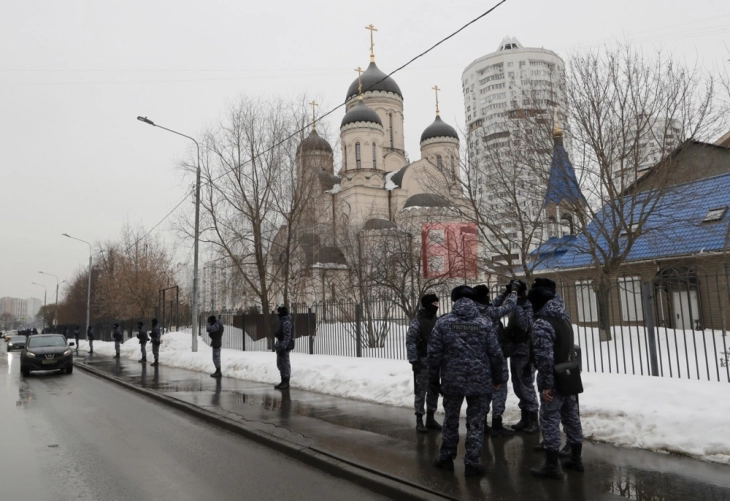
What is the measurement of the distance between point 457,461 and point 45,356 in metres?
16.9

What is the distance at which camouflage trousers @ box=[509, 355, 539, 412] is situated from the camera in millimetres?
6574

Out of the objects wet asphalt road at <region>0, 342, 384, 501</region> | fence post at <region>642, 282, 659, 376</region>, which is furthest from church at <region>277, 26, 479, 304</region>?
wet asphalt road at <region>0, 342, 384, 501</region>

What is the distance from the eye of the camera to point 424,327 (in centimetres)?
708

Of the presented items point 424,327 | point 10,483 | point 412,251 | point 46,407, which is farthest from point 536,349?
point 412,251

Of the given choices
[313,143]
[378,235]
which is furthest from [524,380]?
[378,235]

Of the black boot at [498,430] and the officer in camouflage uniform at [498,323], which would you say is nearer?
the officer in camouflage uniform at [498,323]

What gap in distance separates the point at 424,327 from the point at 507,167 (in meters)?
13.0

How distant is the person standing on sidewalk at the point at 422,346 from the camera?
7.05 m

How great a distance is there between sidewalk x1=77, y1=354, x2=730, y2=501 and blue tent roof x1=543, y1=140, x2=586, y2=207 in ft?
35.5

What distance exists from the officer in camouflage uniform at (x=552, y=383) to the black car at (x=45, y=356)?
58.2 ft

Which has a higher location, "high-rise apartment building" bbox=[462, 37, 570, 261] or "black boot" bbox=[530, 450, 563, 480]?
"high-rise apartment building" bbox=[462, 37, 570, 261]

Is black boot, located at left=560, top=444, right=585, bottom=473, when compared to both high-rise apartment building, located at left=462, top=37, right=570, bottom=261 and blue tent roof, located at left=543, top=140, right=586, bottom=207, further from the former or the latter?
high-rise apartment building, located at left=462, top=37, right=570, bottom=261

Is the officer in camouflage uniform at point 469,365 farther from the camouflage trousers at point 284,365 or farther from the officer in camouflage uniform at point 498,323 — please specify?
the camouflage trousers at point 284,365

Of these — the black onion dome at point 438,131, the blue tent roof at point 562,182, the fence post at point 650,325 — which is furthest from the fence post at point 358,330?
the black onion dome at point 438,131
